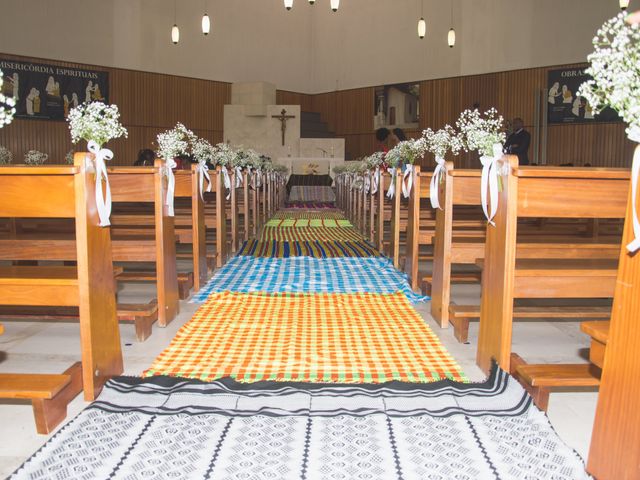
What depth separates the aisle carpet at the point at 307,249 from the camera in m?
6.67

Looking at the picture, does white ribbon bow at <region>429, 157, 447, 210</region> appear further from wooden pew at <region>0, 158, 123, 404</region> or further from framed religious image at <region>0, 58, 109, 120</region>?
framed religious image at <region>0, 58, 109, 120</region>

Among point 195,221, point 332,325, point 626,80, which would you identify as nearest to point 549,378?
point 626,80

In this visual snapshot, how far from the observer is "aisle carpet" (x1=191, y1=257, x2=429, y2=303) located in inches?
190

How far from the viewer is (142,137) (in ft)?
58.4

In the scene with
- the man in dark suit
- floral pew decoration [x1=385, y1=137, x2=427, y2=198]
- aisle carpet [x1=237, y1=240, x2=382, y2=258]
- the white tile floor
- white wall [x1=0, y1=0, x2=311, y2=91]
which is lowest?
the white tile floor

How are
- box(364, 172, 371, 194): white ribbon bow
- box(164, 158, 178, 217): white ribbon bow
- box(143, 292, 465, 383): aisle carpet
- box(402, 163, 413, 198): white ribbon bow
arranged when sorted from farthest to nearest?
box(364, 172, 371, 194): white ribbon bow < box(402, 163, 413, 198): white ribbon bow < box(164, 158, 178, 217): white ribbon bow < box(143, 292, 465, 383): aisle carpet

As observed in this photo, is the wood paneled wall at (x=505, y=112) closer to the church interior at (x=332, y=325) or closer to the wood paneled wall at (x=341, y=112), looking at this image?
the wood paneled wall at (x=341, y=112)

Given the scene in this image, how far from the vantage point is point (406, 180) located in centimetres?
576

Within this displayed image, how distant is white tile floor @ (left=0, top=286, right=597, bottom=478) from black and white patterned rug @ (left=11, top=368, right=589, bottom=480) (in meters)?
0.15

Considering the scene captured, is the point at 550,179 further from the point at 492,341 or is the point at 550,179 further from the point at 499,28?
the point at 499,28

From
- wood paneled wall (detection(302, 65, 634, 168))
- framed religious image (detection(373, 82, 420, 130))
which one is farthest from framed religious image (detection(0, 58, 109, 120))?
framed religious image (detection(373, 82, 420, 130))

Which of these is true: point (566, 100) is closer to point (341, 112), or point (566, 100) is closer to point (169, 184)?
point (341, 112)

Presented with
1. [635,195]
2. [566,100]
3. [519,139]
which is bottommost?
[635,195]

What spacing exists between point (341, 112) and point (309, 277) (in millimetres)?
15794
